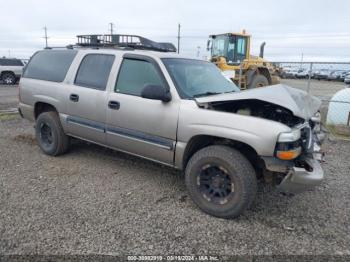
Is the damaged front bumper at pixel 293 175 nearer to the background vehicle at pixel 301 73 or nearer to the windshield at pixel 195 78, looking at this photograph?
the windshield at pixel 195 78

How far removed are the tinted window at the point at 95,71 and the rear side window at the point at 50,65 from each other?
347 mm

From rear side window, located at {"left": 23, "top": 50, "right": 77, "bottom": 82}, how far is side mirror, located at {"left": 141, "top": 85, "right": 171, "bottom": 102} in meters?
1.96

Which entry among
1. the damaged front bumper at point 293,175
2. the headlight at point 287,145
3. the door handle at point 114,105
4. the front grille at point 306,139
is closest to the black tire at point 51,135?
the door handle at point 114,105

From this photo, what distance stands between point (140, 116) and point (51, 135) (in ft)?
7.12

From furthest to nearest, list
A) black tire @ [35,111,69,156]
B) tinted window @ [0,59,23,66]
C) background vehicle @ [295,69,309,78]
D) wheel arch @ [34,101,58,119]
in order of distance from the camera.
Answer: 1. background vehicle @ [295,69,309,78]
2. tinted window @ [0,59,23,66]
3. wheel arch @ [34,101,58,119]
4. black tire @ [35,111,69,156]

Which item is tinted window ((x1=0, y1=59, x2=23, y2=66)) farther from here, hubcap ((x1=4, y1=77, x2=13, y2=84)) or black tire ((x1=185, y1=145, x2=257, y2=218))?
black tire ((x1=185, y1=145, x2=257, y2=218))

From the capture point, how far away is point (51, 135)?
5.21 meters

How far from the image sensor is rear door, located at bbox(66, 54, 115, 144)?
170 inches

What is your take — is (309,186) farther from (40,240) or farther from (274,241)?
(40,240)

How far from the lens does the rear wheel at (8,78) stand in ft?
67.3

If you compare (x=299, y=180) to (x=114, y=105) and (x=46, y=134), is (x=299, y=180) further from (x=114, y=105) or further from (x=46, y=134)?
(x=46, y=134)

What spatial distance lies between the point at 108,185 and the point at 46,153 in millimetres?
1778

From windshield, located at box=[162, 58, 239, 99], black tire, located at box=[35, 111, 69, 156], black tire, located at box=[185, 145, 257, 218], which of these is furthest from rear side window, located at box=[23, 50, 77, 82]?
black tire, located at box=[185, 145, 257, 218]

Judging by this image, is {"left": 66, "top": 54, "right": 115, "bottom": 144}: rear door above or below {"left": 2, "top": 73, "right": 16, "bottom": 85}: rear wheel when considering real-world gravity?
above
